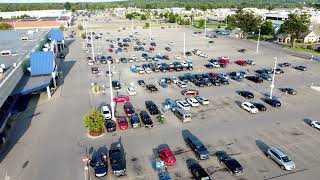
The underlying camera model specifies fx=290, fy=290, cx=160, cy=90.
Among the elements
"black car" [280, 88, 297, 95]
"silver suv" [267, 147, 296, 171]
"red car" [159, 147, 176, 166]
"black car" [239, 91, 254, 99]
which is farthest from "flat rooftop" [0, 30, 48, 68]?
"black car" [280, 88, 297, 95]

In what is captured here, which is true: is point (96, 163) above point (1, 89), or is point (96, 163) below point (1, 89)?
below

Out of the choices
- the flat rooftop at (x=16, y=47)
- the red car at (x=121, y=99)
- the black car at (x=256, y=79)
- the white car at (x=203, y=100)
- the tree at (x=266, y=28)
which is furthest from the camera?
the tree at (x=266, y=28)

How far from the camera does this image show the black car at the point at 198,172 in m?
24.9

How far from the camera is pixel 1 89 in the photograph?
1344 inches

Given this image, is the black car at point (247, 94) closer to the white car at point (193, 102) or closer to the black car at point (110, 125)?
the white car at point (193, 102)

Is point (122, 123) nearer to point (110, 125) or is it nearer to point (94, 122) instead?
point (110, 125)

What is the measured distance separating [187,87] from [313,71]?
29762 mm

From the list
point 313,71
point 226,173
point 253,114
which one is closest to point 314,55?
point 313,71

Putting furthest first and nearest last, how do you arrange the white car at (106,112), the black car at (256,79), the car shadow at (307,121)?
the black car at (256,79) < the white car at (106,112) < the car shadow at (307,121)

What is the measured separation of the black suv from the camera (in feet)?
94.0

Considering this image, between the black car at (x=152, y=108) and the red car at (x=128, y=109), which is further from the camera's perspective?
the black car at (x=152, y=108)

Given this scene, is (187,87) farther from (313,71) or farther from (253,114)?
(313,71)

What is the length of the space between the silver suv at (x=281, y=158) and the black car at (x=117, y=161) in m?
14.5

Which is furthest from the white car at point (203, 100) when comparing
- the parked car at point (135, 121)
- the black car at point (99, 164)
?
the black car at point (99, 164)
